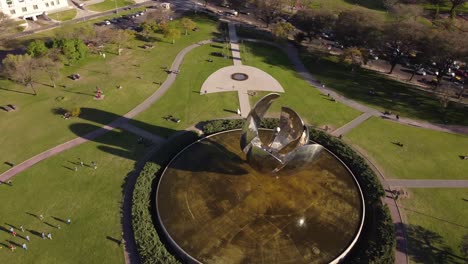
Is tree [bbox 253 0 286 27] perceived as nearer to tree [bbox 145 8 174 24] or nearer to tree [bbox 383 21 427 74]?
tree [bbox 145 8 174 24]

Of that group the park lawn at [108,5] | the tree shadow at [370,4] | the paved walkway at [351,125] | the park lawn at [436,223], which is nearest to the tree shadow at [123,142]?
the paved walkway at [351,125]

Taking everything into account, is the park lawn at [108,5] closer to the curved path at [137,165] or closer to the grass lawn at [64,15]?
the grass lawn at [64,15]

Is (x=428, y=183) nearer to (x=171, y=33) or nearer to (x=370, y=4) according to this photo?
(x=171, y=33)

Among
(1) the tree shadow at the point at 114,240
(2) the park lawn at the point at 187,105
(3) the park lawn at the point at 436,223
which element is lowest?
(1) the tree shadow at the point at 114,240


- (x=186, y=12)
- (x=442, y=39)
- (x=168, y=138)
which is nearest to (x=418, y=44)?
(x=442, y=39)

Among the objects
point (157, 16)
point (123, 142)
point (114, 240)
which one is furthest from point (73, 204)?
point (157, 16)

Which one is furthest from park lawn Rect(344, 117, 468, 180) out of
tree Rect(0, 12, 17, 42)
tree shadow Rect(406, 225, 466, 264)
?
tree Rect(0, 12, 17, 42)
